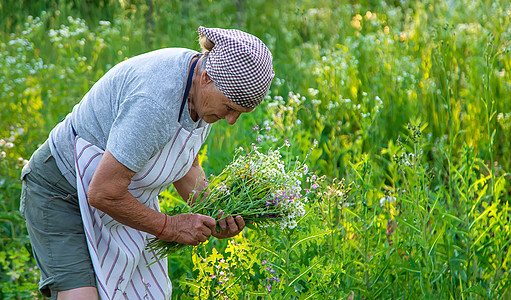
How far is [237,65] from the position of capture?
190cm

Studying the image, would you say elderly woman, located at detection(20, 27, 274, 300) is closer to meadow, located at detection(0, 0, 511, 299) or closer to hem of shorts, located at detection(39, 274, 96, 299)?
hem of shorts, located at detection(39, 274, 96, 299)

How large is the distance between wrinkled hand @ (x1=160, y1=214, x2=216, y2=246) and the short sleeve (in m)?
0.31

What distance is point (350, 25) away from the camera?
239 inches

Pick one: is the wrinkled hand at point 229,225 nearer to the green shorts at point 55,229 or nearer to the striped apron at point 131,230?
the striped apron at point 131,230

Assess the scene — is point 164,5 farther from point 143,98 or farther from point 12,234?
point 143,98

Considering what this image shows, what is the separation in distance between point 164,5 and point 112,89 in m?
4.74

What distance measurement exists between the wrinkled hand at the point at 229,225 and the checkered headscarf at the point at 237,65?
480 mm

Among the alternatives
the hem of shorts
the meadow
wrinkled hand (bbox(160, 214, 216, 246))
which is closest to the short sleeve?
wrinkled hand (bbox(160, 214, 216, 246))

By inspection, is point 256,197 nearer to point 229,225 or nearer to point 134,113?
point 229,225

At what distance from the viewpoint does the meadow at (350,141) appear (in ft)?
8.04

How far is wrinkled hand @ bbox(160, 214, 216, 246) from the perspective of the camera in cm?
210

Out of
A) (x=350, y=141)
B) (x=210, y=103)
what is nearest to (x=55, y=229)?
(x=210, y=103)

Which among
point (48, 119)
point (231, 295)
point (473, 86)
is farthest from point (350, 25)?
point (231, 295)

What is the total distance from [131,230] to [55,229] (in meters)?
0.33
